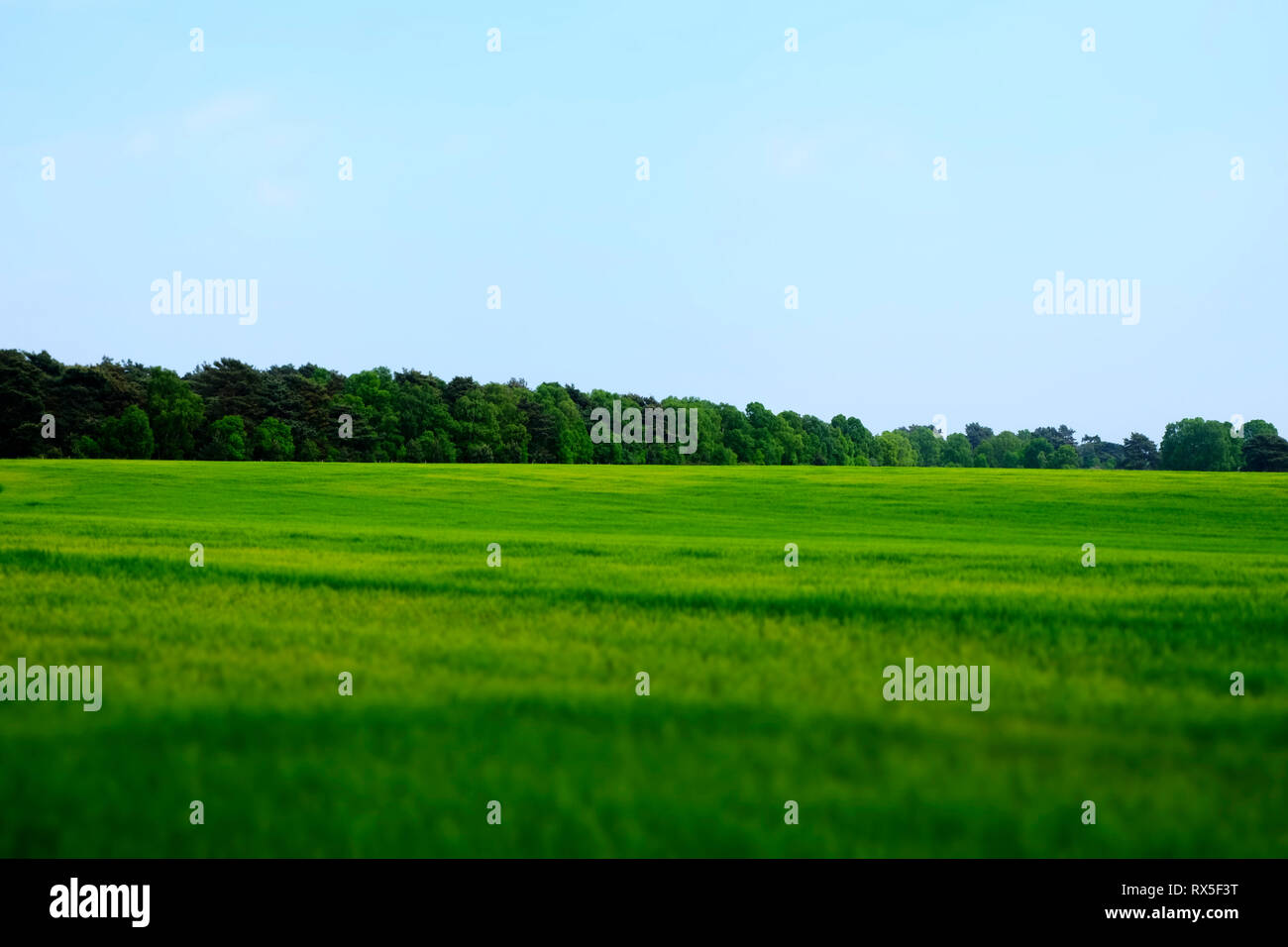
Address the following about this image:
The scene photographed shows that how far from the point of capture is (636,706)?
7449mm

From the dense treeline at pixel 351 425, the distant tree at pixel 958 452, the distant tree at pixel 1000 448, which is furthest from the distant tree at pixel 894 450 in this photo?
the dense treeline at pixel 351 425

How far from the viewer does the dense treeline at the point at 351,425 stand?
79.3 m

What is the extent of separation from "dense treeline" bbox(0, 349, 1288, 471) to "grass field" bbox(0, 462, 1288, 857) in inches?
2356

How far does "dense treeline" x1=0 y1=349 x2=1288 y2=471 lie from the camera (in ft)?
260

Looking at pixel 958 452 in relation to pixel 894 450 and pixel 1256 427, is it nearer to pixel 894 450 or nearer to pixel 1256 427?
pixel 894 450

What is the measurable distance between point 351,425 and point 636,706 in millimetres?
68912

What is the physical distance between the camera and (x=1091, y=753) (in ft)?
21.4

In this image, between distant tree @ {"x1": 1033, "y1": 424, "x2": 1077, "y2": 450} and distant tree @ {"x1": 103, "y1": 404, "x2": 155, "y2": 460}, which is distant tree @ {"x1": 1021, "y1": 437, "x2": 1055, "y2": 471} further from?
distant tree @ {"x1": 103, "y1": 404, "x2": 155, "y2": 460}
